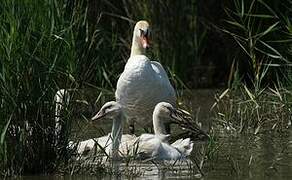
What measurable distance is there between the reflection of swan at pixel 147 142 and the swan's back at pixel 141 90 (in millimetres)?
460

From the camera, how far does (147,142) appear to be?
841 centimetres

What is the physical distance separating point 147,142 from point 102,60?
12.1 ft

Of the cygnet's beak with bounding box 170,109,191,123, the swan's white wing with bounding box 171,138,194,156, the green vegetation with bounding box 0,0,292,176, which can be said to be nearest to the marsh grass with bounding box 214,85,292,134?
the green vegetation with bounding box 0,0,292,176

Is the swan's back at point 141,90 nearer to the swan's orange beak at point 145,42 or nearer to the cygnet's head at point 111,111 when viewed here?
the swan's orange beak at point 145,42

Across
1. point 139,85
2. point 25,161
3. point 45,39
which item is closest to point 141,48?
point 139,85

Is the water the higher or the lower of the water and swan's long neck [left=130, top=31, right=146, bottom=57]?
the lower

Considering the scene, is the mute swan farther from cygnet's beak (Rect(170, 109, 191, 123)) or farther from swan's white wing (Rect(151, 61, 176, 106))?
cygnet's beak (Rect(170, 109, 191, 123))

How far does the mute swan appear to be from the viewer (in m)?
9.59

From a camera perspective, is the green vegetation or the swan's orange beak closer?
the green vegetation

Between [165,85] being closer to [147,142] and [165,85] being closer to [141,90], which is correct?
[141,90]

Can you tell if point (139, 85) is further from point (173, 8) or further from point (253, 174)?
point (173, 8)

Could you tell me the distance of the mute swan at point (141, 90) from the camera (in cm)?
959

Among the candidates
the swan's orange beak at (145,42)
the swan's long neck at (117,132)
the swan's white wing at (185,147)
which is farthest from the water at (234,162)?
the swan's orange beak at (145,42)

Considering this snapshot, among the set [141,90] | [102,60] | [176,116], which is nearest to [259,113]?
[176,116]
